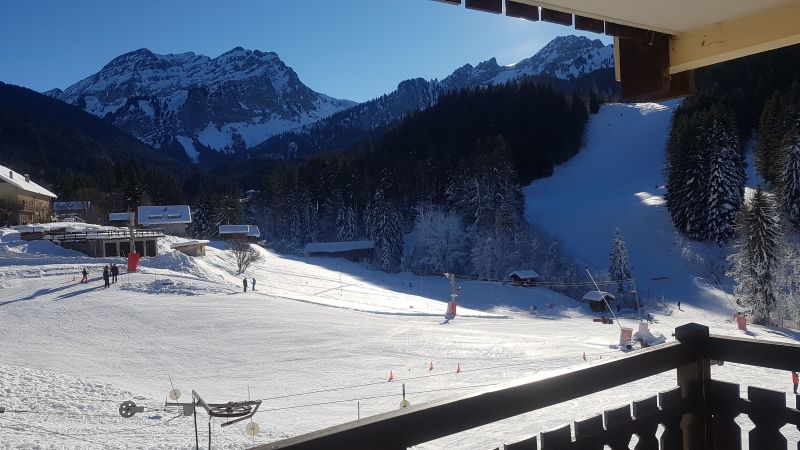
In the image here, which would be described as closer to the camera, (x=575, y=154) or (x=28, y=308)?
(x=28, y=308)

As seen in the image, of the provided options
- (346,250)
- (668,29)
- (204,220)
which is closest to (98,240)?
(346,250)

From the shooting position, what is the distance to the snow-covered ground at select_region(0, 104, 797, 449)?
13.1 metres

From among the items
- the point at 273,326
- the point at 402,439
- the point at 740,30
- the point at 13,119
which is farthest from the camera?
the point at 13,119

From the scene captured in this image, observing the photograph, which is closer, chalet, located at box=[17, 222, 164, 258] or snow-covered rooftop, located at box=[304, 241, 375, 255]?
chalet, located at box=[17, 222, 164, 258]

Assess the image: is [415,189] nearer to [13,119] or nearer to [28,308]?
[28,308]

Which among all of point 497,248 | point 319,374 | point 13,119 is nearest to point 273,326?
point 319,374

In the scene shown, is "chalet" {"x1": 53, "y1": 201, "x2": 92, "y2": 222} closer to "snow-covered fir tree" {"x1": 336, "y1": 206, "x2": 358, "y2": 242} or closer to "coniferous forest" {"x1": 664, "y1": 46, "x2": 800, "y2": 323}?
"snow-covered fir tree" {"x1": 336, "y1": 206, "x2": 358, "y2": 242}

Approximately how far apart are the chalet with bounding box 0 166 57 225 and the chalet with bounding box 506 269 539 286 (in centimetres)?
4724

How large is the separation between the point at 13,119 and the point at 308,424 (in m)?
158

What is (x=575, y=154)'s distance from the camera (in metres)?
83.2

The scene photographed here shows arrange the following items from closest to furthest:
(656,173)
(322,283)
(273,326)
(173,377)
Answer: (173,377) → (273,326) → (322,283) → (656,173)

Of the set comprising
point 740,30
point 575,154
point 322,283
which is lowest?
point 322,283

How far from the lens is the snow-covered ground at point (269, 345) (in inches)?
514

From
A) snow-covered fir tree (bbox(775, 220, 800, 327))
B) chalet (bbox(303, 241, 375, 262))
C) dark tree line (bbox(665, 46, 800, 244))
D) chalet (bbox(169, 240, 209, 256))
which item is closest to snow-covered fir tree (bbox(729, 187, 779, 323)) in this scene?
snow-covered fir tree (bbox(775, 220, 800, 327))
